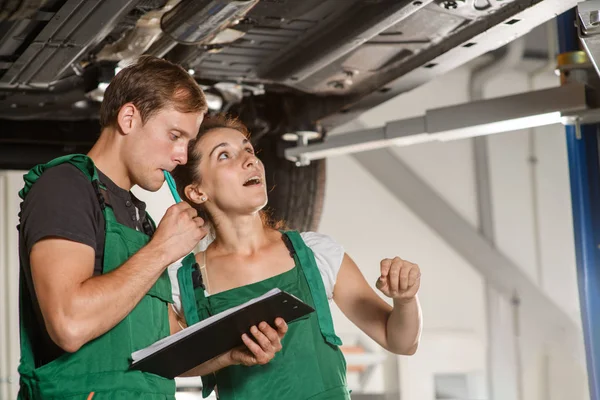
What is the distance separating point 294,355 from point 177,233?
53cm

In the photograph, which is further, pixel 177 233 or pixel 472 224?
pixel 472 224

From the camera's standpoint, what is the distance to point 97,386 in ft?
4.33

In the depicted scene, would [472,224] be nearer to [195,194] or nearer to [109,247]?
[195,194]

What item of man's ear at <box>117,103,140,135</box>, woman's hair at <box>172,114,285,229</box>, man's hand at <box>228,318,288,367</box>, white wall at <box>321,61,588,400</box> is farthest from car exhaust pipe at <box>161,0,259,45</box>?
white wall at <box>321,61,588,400</box>

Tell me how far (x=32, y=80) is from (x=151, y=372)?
115cm

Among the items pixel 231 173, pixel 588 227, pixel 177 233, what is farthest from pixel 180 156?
pixel 588 227

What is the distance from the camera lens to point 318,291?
1.82 meters

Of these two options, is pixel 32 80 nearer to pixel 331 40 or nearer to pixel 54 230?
→ pixel 331 40

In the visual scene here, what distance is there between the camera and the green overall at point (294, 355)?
5.77 ft

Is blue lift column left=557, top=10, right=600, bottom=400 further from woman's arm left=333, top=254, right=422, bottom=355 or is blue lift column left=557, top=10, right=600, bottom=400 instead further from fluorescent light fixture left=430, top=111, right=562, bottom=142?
woman's arm left=333, top=254, right=422, bottom=355

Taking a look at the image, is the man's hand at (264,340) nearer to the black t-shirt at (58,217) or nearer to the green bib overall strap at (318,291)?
the green bib overall strap at (318,291)

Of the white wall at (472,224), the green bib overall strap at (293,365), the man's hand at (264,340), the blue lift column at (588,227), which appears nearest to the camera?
the man's hand at (264,340)

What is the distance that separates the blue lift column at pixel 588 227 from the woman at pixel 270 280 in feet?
2.56

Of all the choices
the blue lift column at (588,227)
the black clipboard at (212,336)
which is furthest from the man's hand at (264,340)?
the blue lift column at (588,227)
